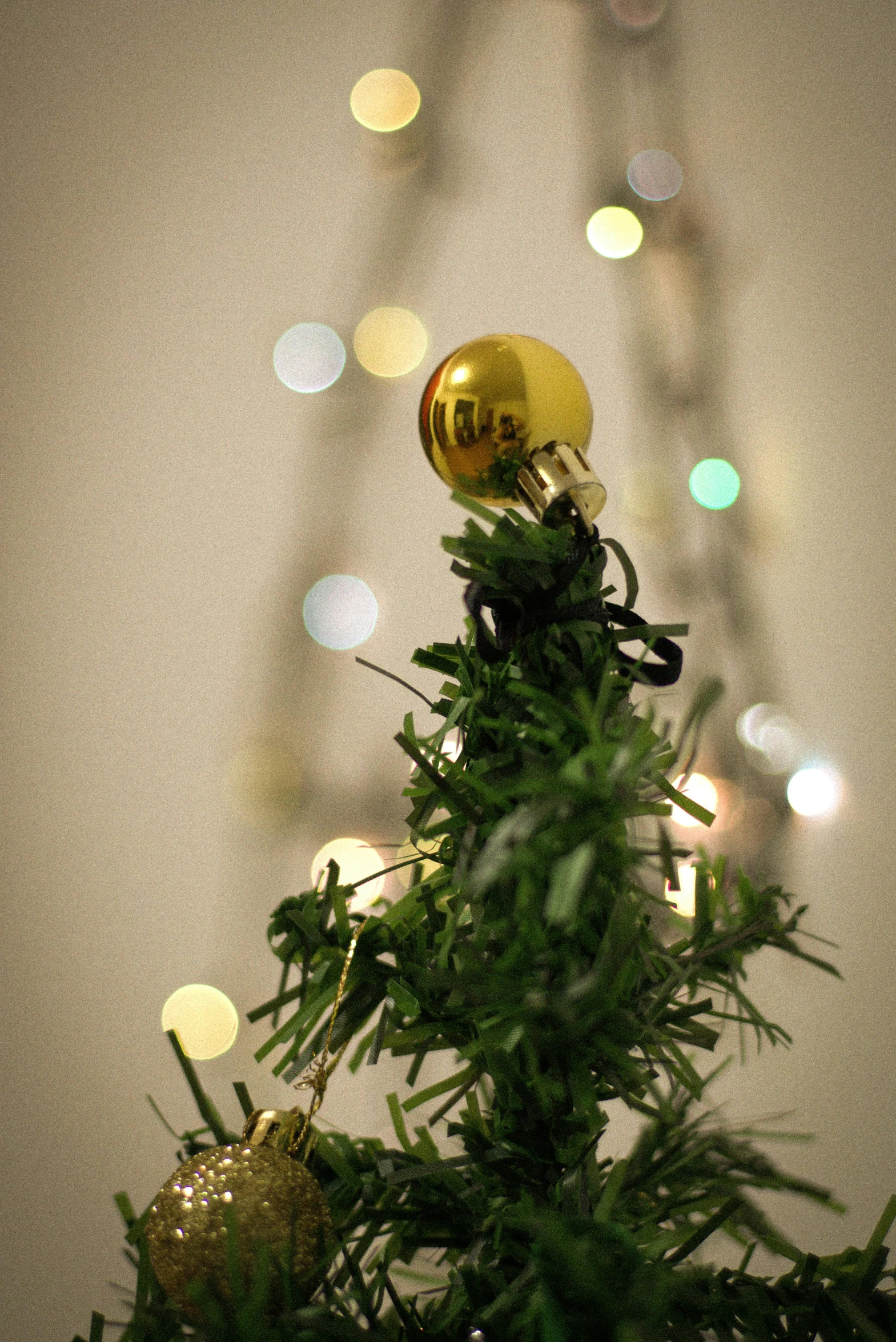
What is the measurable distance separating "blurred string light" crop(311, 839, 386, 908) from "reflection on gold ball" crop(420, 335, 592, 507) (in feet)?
0.86

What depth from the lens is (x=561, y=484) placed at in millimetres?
274

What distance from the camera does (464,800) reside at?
227 millimetres

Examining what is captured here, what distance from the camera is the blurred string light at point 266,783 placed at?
54 centimetres

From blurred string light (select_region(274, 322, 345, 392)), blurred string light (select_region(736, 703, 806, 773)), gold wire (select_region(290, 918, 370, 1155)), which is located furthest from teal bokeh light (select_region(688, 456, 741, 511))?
gold wire (select_region(290, 918, 370, 1155))

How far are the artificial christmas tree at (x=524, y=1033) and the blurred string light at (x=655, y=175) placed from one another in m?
0.41

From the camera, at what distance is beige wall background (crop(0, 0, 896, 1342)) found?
51 cm

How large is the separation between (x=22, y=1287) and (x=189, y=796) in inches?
11.0

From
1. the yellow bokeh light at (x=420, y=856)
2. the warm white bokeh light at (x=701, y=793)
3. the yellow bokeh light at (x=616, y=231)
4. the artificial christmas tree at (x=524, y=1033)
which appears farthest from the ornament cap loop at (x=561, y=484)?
the yellow bokeh light at (x=616, y=231)

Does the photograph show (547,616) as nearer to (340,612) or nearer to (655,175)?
(340,612)

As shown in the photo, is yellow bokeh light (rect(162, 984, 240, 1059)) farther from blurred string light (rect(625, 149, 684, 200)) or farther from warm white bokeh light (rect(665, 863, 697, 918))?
blurred string light (rect(625, 149, 684, 200))

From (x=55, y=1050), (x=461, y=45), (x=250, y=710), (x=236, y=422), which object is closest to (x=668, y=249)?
(x=461, y=45)

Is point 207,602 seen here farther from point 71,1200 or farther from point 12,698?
point 71,1200

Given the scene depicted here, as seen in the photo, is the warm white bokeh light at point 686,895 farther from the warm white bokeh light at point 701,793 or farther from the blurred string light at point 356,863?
the blurred string light at point 356,863

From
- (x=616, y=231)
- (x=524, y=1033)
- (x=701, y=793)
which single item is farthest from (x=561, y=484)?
(x=616, y=231)
